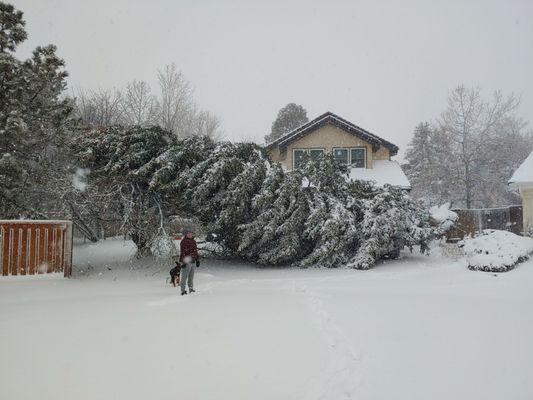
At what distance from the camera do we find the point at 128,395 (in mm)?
4215

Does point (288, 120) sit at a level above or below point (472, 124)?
above

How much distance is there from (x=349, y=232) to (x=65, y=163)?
10.5 m

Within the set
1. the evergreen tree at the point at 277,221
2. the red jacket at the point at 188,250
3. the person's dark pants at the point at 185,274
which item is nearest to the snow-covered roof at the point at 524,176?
the evergreen tree at the point at 277,221

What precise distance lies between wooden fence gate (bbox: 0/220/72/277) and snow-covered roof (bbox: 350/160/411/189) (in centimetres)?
1407

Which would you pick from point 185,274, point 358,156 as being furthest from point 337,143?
point 185,274

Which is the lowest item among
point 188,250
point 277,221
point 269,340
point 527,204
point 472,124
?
point 269,340

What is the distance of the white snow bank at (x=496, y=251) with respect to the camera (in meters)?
12.7

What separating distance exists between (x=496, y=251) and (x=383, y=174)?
9571mm

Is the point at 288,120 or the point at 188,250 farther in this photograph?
the point at 288,120

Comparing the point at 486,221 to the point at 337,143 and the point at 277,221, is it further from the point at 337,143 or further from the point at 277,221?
the point at 277,221

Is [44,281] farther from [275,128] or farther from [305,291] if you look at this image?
[275,128]

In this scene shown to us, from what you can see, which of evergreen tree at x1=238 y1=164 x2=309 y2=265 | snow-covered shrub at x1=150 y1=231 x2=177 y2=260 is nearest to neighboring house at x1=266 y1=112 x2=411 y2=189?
evergreen tree at x1=238 y1=164 x2=309 y2=265

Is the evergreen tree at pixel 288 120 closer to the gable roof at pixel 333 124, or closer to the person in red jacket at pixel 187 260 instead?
the gable roof at pixel 333 124

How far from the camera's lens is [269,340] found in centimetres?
607
